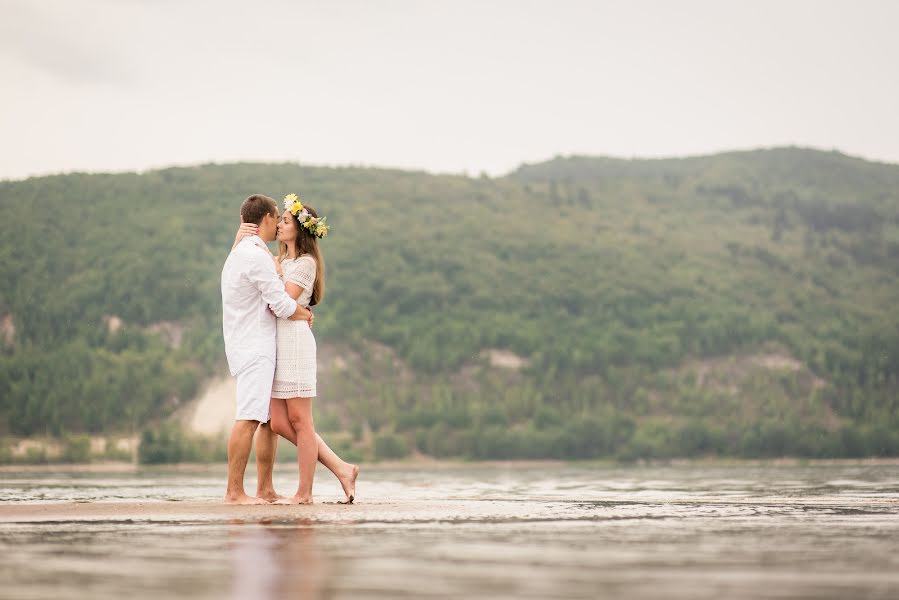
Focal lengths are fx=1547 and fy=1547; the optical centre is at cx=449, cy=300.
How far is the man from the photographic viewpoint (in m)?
10.8

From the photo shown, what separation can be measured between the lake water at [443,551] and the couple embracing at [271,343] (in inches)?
28.5

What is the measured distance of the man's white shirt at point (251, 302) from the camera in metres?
10.9

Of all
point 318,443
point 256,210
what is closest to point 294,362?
point 318,443

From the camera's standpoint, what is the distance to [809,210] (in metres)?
112

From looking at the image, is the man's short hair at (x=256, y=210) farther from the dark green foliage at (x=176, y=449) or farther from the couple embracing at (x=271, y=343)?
the dark green foliage at (x=176, y=449)

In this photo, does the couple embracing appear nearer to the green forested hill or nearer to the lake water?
the lake water

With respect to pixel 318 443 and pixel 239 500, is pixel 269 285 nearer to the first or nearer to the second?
pixel 318 443

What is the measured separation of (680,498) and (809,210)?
10262 centimetres

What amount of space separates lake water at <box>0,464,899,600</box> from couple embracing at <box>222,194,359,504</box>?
725 mm

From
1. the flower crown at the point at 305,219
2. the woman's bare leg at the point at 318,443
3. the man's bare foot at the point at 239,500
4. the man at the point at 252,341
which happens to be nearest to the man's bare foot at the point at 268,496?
the man at the point at 252,341

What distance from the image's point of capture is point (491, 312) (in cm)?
7812

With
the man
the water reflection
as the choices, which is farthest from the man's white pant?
the water reflection

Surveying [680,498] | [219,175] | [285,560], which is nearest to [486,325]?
[219,175]

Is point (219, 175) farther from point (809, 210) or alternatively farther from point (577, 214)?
point (809, 210)
